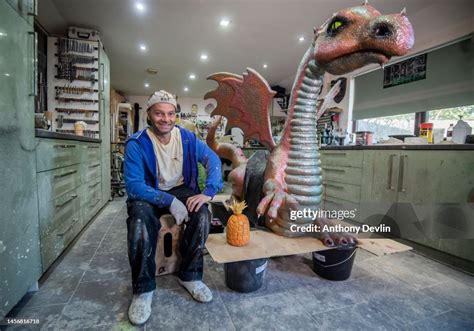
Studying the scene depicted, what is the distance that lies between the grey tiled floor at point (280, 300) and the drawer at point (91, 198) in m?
0.64

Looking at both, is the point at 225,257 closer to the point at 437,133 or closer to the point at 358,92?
the point at 437,133

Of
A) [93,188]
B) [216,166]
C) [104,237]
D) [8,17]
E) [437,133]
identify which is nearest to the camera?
[8,17]

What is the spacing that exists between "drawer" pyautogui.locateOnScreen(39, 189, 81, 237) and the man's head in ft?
2.51

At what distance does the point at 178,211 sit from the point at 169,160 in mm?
359

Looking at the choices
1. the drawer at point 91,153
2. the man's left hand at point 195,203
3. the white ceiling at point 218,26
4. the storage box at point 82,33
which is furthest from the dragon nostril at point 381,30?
the storage box at point 82,33

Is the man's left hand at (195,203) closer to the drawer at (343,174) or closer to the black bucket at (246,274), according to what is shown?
the black bucket at (246,274)

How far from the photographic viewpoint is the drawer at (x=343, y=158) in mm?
2459

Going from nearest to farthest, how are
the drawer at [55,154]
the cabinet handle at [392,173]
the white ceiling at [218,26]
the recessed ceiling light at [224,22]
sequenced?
the drawer at [55,154], the cabinet handle at [392,173], the white ceiling at [218,26], the recessed ceiling light at [224,22]

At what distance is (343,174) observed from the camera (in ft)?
8.71

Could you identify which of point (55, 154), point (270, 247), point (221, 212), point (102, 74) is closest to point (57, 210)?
point (55, 154)

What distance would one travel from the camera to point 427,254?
1839 mm

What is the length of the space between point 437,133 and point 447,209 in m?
1.10

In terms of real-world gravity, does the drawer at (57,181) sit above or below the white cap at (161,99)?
below

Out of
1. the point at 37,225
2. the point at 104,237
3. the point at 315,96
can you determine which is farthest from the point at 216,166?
the point at 104,237
